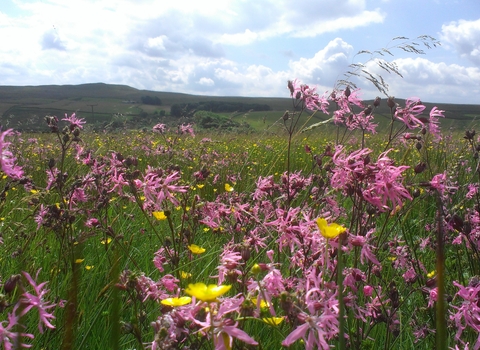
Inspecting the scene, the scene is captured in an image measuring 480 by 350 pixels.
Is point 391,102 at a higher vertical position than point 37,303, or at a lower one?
higher

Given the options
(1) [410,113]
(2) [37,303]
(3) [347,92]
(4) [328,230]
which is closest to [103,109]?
(3) [347,92]

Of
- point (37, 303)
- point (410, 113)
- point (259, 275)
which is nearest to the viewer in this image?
point (37, 303)

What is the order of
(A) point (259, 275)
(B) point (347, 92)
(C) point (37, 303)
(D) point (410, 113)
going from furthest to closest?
(B) point (347, 92) < (A) point (259, 275) < (D) point (410, 113) < (C) point (37, 303)

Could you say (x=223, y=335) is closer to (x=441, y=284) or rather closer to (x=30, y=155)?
(x=441, y=284)

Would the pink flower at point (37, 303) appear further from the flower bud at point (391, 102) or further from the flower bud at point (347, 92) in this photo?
the flower bud at point (347, 92)

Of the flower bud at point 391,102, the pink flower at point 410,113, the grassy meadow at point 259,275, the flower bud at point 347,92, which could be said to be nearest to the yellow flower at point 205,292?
the grassy meadow at point 259,275

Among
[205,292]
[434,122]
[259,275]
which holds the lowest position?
[259,275]

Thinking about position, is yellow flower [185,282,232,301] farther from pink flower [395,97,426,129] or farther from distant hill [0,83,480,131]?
distant hill [0,83,480,131]

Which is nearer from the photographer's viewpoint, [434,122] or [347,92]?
[434,122]

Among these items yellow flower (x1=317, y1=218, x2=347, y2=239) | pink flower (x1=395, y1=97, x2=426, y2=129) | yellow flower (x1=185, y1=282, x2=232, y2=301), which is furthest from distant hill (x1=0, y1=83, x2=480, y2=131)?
yellow flower (x1=185, y1=282, x2=232, y2=301)

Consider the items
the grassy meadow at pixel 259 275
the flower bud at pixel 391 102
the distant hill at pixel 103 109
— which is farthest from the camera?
the distant hill at pixel 103 109

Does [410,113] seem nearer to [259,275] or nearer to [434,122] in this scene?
[434,122]

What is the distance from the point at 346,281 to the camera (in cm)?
124

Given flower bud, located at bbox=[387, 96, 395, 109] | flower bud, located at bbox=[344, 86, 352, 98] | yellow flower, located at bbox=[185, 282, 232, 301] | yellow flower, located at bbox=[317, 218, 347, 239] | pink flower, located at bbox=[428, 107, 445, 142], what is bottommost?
yellow flower, located at bbox=[185, 282, 232, 301]
